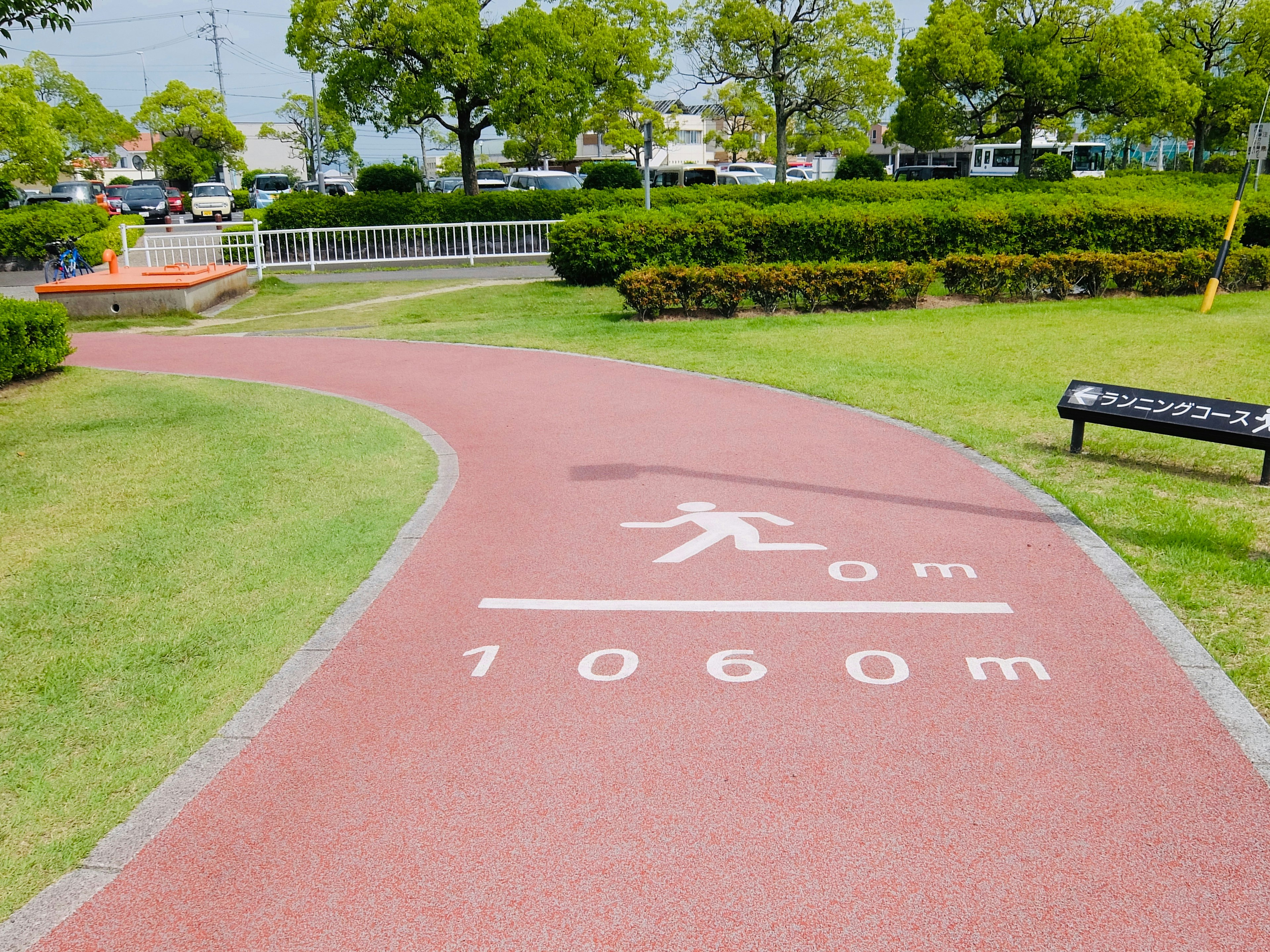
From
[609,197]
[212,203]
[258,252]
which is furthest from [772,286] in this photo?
Result: [212,203]

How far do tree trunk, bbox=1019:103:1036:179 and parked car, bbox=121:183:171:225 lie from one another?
112 ft

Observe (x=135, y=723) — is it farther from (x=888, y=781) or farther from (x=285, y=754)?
Result: (x=888, y=781)

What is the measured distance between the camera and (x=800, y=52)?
3588 centimetres

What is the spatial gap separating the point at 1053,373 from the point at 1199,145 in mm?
40087

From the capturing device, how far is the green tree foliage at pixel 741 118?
46906mm

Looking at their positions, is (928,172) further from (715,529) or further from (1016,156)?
(715,529)

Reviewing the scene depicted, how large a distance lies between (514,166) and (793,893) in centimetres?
8619

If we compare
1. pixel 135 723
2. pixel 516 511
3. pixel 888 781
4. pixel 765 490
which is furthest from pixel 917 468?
pixel 135 723

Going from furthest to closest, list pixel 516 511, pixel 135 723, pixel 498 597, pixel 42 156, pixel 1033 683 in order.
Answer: pixel 42 156, pixel 516 511, pixel 498 597, pixel 1033 683, pixel 135 723

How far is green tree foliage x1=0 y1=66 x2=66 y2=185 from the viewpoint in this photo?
32.8 m

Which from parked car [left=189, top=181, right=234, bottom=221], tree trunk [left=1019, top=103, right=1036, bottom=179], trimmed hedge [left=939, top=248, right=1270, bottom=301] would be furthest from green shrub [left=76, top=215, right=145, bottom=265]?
tree trunk [left=1019, top=103, right=1036, bottom=179]

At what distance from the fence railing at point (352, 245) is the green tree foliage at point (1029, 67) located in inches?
771

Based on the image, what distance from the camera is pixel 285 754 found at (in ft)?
12.9

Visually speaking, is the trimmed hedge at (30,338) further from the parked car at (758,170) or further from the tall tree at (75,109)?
the tall tree at (75,109)
